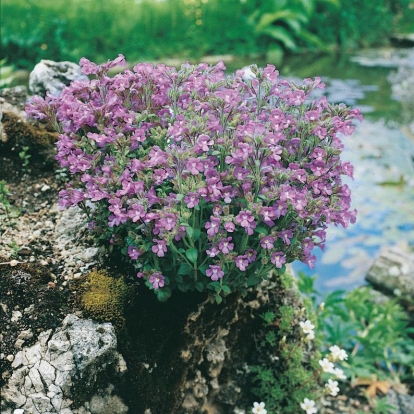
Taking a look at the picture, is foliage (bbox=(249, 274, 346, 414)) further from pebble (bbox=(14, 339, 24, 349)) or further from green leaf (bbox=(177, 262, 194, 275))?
pebble (bbox=(14, 339, 24, 349))

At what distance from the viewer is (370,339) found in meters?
3.66

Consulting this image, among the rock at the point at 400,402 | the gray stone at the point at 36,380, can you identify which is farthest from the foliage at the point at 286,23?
the gray stone at the point at 36,380

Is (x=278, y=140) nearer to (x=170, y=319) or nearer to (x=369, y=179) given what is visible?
(x=170, y=319)

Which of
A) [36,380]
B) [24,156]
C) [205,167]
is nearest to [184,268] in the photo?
[205,167]

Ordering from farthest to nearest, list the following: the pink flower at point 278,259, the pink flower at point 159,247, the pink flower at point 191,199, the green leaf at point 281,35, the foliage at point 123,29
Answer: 1. the green leaf at point 281,35
2. the foliage at point 123,29
3. the pink flower at point 278,259
4. the pink flower at point 159,247
5. the pink flower at point 191,199

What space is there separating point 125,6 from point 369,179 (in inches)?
222

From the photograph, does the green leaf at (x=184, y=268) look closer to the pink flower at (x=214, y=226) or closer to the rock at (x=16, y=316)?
the pink flower at (x=214, y=226)

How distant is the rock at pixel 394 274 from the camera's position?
4207mm

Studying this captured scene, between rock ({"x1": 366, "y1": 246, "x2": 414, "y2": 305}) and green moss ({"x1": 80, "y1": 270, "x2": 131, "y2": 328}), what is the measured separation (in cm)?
245

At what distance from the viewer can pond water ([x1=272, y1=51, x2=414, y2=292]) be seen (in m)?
4.98

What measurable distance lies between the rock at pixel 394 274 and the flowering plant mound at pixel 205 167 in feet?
6.95

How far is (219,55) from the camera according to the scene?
1026 centimetres

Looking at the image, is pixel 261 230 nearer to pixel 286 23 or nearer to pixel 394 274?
pixel 394 274

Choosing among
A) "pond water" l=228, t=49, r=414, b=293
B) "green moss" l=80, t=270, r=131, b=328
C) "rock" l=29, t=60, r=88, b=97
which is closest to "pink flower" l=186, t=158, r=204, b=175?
"green moss" l=80, t=270, r=131, b=328
